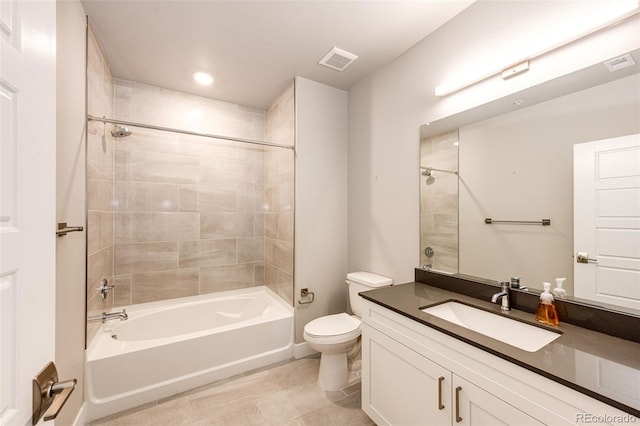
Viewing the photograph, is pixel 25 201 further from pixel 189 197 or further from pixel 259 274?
pixel 259 274

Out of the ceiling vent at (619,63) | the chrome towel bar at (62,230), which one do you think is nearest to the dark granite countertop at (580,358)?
the ceiling vent at (619,63)

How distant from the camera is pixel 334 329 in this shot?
79.3 inches

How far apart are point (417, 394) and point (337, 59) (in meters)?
2.29

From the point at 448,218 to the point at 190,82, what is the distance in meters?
2.55

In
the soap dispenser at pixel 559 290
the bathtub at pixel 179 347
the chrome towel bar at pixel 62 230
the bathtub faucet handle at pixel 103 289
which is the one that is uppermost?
the chrome towel bar at pixel 62 230

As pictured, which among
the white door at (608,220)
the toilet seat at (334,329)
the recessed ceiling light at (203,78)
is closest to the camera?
the white door at (608,220)

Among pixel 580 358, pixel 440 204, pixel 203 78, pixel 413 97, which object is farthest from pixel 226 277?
pixel 580 358

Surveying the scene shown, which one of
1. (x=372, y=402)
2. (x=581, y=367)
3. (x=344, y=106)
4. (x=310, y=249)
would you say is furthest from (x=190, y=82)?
(x=581, y=367)

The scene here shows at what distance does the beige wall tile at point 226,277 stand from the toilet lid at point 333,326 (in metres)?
1.25

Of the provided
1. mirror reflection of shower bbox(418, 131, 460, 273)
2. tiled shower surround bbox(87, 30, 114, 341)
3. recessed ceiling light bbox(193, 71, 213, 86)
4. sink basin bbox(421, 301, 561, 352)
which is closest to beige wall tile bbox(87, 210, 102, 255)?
tiled shower surround bbox(87, 30, 114, 341)

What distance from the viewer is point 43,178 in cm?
61

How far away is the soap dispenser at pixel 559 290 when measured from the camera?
4.15ft

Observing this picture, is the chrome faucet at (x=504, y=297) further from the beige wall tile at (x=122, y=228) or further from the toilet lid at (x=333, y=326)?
the beige wall tile at (x=122, y=228)

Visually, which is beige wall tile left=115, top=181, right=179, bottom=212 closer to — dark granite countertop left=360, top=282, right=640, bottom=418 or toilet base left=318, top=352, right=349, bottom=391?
toilet base left=318, top=352, right=349, bottom=391
